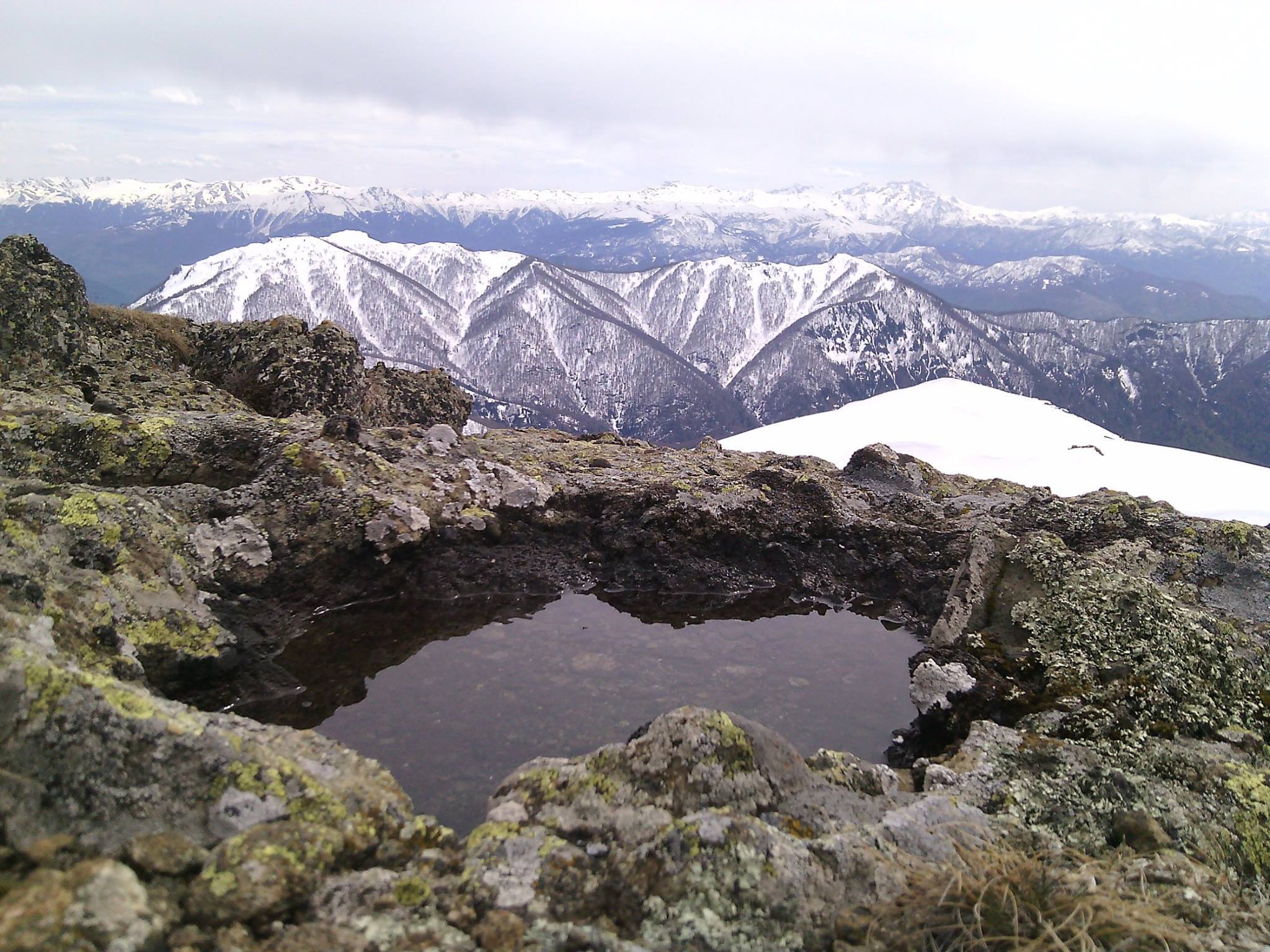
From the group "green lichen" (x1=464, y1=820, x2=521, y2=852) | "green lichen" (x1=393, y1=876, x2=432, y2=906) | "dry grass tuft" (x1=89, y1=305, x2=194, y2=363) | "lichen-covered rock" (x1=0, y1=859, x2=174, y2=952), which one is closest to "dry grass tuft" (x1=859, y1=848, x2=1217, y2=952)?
"green lichen" (x1=464, y1=820, x2=521, y2=852)

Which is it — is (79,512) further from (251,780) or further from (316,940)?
(316,940)

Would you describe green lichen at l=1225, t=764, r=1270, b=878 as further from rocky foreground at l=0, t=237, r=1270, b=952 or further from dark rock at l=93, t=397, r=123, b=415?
dark rock at l=93, t=397, r=123, b=415

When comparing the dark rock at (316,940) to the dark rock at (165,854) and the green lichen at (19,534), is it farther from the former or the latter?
the green lichen at (19,534)

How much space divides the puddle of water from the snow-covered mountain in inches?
876

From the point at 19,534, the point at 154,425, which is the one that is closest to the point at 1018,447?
the point at 154,425

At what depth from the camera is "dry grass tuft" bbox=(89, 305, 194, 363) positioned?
17.2m

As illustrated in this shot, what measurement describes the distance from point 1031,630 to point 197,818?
9.58 metres

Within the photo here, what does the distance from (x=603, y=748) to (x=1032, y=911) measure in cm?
379

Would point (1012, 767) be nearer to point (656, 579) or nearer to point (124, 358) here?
point (656, 579)

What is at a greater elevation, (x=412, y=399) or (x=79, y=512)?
(x=412, y=399)

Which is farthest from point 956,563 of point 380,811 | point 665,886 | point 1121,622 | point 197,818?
point 197,818

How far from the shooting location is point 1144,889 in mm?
4555

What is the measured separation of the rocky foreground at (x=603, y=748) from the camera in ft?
13.8

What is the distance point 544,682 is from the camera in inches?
397
